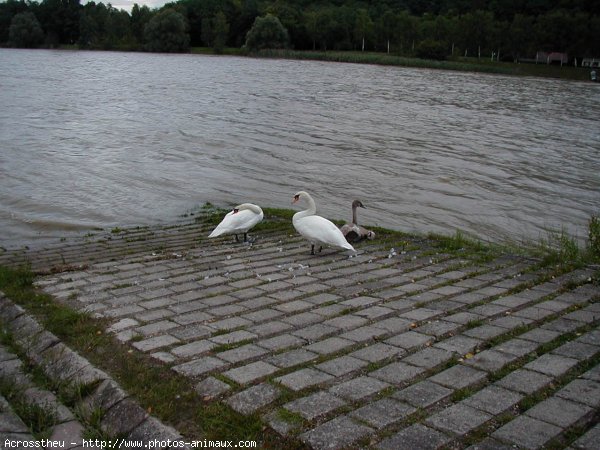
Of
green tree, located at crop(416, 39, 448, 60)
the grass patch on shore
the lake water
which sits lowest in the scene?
the lake water

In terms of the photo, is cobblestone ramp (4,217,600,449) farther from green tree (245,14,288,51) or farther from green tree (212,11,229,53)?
green tree (212,11,229,53)

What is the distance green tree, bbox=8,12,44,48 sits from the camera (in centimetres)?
10206

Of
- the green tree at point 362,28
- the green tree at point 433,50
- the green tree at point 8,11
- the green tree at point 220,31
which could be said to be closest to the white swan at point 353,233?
the green tree at point 433,50

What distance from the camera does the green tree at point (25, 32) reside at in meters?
102

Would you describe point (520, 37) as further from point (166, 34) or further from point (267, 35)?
point (166, 34)

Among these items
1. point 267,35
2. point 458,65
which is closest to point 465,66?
point 458,65

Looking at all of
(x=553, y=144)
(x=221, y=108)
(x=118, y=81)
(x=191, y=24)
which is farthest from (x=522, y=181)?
(x=191, y=24)

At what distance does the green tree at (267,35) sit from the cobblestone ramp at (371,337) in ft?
286

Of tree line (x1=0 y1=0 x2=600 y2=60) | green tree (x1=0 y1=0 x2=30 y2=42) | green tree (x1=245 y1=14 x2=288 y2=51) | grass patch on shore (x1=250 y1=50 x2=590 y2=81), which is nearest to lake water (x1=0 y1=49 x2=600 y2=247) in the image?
grass patch on shore (x1=250 y1=50 x2=590 y2=81)

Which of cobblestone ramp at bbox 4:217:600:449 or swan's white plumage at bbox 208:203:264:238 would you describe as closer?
cobblestone ramp at bbox 4:217:600:449

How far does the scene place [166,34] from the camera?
9319cm

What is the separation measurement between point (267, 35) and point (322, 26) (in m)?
19.4

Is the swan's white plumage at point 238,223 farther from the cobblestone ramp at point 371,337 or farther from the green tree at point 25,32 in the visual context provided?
the green tree at point 25,32

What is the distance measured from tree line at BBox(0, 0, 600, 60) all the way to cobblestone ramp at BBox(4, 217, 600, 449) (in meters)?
82.2
